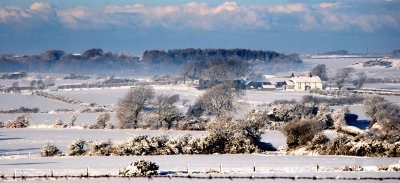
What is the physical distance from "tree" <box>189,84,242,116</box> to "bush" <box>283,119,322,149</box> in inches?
838

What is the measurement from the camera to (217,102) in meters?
58.7

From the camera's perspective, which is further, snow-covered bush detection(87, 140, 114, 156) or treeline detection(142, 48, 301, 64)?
treeline detection(142, 48, 301, 64)

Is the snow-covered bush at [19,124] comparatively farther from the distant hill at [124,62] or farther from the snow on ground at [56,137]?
the distant hill at [124,62]

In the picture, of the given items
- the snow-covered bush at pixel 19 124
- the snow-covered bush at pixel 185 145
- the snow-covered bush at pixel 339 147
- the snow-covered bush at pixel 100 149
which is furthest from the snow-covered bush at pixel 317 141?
the snow-covered bush at pixel 19 124

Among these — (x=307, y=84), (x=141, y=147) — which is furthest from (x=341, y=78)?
(x=141, y=147)

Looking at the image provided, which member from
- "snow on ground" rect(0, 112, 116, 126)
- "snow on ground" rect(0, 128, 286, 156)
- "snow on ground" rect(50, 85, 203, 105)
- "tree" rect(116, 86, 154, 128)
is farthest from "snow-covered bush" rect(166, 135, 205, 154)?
"snow on ground" rect(50, 85, 203, 105)

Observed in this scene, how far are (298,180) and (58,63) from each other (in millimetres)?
175157

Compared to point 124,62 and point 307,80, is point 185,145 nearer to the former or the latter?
point 307,80

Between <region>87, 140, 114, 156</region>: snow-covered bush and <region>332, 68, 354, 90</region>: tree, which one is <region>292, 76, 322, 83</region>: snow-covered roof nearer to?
<region>332, 68, 354, 90</region>: tree

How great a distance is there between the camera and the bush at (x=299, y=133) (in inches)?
1321

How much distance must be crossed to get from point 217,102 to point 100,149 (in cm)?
2715

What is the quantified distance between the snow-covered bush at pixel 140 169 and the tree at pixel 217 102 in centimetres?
2876

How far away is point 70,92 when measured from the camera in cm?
9162

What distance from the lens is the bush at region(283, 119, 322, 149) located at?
3356 cm
